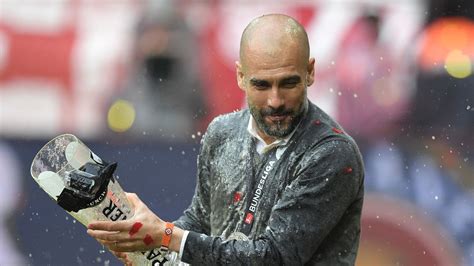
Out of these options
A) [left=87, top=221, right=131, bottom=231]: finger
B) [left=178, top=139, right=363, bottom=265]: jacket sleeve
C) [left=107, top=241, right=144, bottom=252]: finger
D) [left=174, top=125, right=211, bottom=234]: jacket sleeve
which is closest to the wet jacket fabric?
[left=178, top=139, right=363, bottom=265]: jacket sleeve

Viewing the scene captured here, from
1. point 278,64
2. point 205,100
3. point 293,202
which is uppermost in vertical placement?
point 278,64

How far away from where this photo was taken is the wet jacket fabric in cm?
522

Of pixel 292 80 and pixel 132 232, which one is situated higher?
pixel 292 80

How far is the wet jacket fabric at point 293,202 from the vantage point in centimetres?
522

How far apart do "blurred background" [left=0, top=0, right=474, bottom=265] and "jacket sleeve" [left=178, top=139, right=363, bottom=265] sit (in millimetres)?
3965

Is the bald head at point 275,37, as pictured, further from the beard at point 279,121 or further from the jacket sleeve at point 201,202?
the jacket sleeve at point 201,202

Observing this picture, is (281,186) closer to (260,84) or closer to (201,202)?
(260,84)

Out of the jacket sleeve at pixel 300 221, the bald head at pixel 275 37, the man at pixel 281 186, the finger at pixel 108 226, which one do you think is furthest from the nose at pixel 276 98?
the finger at pixel 108 226

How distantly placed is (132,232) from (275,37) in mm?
1049

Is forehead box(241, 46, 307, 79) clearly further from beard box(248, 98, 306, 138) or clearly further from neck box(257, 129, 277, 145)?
neck box(257, 129, 277, 145)

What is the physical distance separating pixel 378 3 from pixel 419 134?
1.10m

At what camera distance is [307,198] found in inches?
206

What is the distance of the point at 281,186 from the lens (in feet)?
17.6

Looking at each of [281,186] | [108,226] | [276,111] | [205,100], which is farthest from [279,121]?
[205,100]
